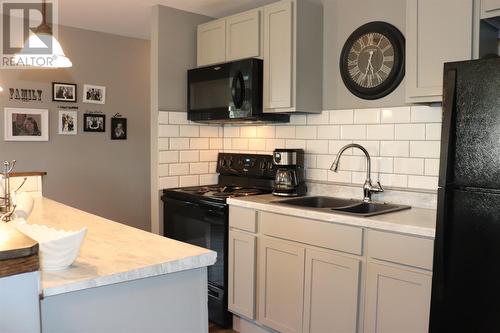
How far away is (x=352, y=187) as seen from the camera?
9.80 feet

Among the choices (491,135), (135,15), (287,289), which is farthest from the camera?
(135,15)

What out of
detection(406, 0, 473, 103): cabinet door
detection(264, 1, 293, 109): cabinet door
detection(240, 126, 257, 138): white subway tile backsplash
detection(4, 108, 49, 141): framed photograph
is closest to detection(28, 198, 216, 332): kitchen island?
detection(406, 0, 473, 103): cabinet door

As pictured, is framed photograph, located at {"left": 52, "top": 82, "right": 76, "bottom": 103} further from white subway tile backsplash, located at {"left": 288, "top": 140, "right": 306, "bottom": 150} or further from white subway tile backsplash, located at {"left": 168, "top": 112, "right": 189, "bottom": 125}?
white subway tile backsplash, located at {"left": 288, "top": 140, "right": 306, "bottom": 150}

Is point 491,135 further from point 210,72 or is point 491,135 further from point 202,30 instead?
point 202,30

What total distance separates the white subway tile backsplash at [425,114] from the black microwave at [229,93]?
38.2 inches

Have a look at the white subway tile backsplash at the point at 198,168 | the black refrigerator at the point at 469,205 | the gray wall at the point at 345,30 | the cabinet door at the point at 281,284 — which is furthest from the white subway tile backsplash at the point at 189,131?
the black refrigerator at the point at 469,205

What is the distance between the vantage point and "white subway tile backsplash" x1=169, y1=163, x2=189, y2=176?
361 cm

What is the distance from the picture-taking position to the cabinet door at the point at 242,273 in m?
2.89

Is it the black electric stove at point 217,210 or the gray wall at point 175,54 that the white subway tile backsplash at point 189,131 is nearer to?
the gray wall at point 175,54

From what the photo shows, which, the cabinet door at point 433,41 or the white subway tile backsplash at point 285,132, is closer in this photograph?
the cabinet door at point 433,41

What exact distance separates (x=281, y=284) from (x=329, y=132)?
42.6 inches

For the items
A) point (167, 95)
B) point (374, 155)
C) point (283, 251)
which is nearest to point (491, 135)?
point (374, 155)

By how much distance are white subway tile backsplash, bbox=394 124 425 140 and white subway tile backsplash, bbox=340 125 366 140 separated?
0.23 metres

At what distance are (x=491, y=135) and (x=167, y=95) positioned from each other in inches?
95.3
